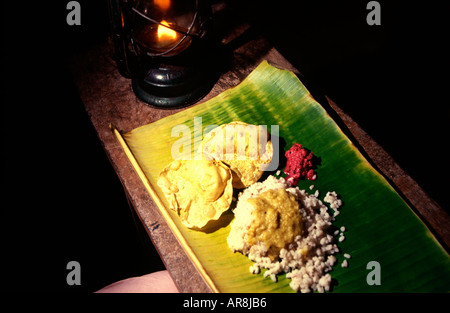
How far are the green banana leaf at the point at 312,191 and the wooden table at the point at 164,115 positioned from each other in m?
0.16

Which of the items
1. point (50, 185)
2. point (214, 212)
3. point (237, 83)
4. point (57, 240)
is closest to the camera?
point (214, 212)

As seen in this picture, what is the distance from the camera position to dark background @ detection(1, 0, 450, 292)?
3877 mm

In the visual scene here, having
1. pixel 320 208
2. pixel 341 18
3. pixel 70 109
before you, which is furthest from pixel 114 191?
pixel 341 18

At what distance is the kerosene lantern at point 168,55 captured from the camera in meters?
3.02

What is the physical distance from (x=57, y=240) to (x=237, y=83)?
9.71ft

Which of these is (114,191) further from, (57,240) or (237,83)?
(237,83)

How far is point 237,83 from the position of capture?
3428 millimetres

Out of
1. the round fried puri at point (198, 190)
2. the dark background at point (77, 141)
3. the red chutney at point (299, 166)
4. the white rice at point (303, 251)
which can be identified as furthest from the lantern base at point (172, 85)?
the white rice at point (303, 251)

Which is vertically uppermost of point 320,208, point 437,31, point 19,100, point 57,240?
point 437,31

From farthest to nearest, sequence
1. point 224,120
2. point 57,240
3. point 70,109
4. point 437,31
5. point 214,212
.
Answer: point 437,31, point 70,109, point 57,240, point 224,120, point 214,212

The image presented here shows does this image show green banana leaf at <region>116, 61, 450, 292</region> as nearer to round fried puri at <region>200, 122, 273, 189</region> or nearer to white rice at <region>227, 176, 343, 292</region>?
white rice at <region>227, 176, 343, 292</region>

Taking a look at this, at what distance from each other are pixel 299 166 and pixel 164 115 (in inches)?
61.3

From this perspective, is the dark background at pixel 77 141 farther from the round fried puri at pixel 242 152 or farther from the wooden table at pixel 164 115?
the round fried puri at pixel 242 152

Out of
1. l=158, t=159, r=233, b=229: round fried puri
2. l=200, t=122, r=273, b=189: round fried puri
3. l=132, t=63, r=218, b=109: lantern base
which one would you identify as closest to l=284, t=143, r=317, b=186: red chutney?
l=200, t=122, r=273, b=189: round fried puri
